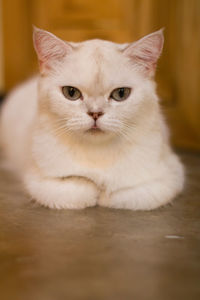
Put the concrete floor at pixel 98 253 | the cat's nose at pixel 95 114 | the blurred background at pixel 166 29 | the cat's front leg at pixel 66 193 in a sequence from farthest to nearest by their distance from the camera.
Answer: the blurred background at pixel 166 29
the cat's front leg at pixel 66 193
the cat's nose at pixel 95 114
the concrete floor at pixel 98 253

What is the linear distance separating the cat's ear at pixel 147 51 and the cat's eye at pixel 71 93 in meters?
0.25

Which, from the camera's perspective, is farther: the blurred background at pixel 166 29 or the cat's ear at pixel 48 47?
the blurred background at pixel 166 29

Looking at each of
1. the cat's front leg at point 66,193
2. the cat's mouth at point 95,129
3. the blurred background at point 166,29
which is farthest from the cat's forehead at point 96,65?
the blurred background at point 166,29

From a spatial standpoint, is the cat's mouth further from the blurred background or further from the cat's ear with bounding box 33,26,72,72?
→ the blurred background

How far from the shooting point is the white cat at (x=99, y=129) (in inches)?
60.1

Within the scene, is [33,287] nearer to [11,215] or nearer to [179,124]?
[11,215]

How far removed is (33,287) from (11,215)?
564mm

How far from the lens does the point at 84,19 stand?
3.12 meters

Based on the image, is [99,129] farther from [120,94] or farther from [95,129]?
[120,94]

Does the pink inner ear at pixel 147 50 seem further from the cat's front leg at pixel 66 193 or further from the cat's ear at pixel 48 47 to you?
the cat's front leg at pixel 66 193

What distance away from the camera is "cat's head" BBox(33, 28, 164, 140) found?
1.51 metres

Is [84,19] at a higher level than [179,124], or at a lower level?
higher

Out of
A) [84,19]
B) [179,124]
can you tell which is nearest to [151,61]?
[179,124]

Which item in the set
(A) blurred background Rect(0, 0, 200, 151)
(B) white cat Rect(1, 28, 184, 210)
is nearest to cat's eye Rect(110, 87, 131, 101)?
(B) white cat Rect(1, 28, 184, 210)
